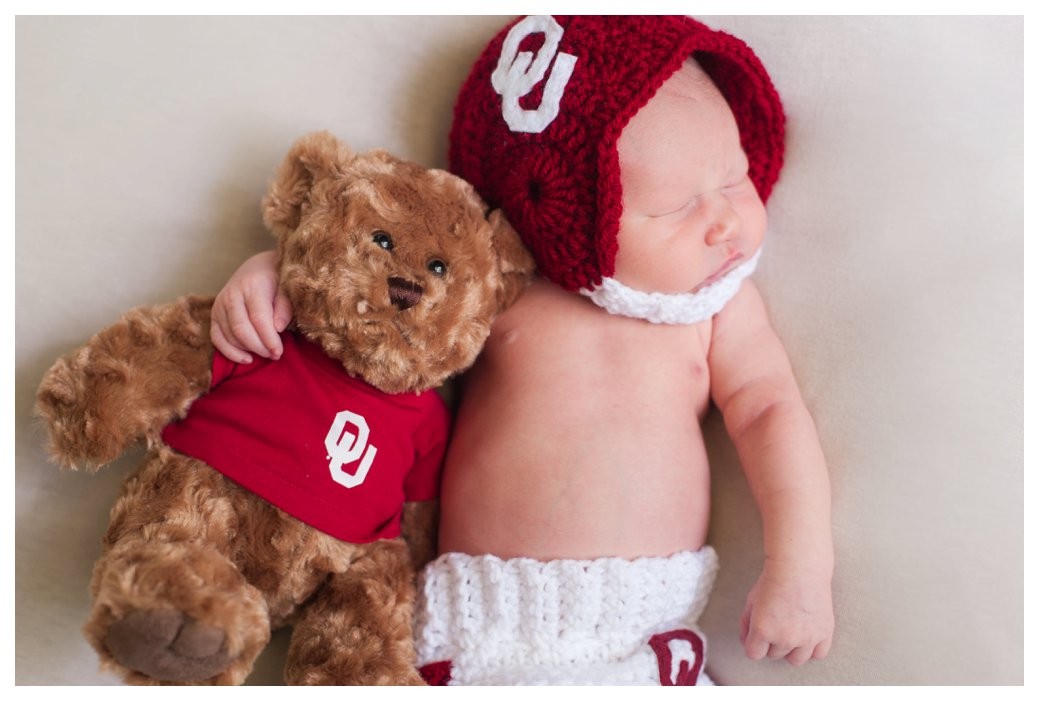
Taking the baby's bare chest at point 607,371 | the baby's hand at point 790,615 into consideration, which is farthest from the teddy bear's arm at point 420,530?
the baby's hand at point 790,615

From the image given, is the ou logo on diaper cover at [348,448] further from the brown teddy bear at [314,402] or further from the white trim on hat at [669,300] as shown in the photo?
the white trim on hat at [669,300]

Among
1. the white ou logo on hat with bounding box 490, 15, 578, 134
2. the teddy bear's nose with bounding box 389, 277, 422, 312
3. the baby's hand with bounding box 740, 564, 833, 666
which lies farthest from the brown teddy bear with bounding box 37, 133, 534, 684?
the baby's hand with bounding box 740, 564, 833, 666

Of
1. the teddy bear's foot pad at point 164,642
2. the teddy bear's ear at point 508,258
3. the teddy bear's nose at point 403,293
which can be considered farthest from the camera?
the teddy bear's ear at point 508,258

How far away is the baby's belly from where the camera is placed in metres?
0.98

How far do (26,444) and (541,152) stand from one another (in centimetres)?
69

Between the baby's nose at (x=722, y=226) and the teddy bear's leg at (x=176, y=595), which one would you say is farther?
the baby's nose at (x=722, y=226)

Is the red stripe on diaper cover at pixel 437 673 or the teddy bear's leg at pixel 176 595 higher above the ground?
the teddy bear's leg at pixel 176 595

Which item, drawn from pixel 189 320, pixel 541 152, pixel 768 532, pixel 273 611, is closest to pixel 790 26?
pixel 541 152

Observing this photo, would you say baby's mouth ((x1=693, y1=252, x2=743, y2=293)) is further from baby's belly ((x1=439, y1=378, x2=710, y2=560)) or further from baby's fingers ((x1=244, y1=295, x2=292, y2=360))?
baby's fingers ((x1=244, y1=295, x2=292, y2=360))

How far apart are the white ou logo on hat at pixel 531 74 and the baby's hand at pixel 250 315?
320 millimetres

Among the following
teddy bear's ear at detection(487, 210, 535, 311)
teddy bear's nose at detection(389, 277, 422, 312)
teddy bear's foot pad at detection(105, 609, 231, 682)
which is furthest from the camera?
teddy bear's ear at detection(487, 210, 535, 311)

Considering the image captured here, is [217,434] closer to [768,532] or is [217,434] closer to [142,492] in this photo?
[142,492]

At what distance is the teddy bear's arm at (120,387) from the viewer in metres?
0.91

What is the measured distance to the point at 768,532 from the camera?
991 mm
